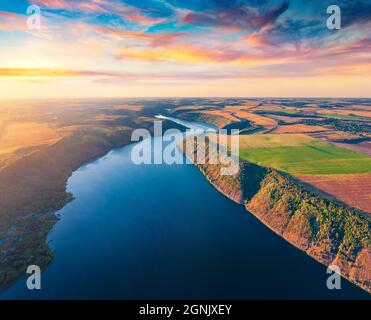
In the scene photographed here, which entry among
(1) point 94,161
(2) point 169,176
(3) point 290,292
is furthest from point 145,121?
(3) point 290,292

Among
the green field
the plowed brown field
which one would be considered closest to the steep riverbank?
the plowed brown field

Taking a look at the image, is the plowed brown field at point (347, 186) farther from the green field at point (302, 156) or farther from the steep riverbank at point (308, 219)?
the green field at point (302, 156)

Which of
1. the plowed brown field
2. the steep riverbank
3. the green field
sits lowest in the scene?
the steep riverbank

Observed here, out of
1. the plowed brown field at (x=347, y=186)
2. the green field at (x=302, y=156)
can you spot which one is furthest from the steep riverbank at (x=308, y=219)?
the green field at (x=302, y=156)

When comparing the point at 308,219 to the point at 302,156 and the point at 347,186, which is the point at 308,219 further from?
the point at 302,156

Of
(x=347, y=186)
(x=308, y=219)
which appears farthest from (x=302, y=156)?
(x=308, y=219)

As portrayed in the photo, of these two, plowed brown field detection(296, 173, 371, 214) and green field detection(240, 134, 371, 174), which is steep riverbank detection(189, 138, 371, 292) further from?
green field detection(240, 134, 371, 174)
